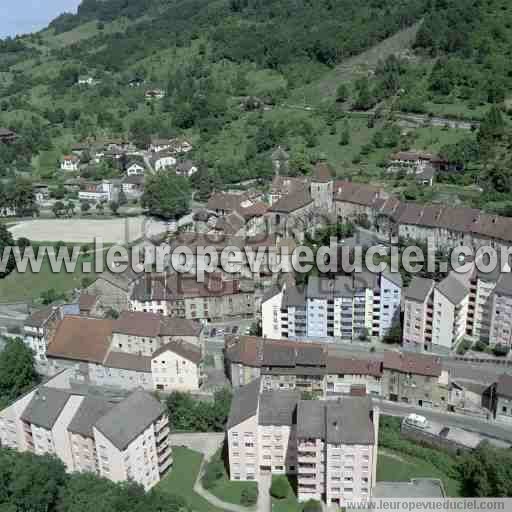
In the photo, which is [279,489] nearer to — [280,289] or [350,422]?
[350,422]

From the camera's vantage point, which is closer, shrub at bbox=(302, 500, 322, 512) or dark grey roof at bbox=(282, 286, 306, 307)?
shrub at bbox=(302, 500, 322, 512)

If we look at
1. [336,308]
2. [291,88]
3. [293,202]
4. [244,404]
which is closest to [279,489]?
[244,404]

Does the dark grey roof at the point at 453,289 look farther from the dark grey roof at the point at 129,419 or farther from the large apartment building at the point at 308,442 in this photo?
the dark grey roof at the point at 129,419

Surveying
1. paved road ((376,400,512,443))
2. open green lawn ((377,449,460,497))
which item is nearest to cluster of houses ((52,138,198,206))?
paved road ((376,400,512,443))

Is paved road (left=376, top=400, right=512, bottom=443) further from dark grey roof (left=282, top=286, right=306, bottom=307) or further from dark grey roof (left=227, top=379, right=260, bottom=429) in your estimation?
dark grey roof (left=227, top=379, right=260, bottom=429)

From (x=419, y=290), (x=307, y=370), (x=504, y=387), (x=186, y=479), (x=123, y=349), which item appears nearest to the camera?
(x=186, y=479)
